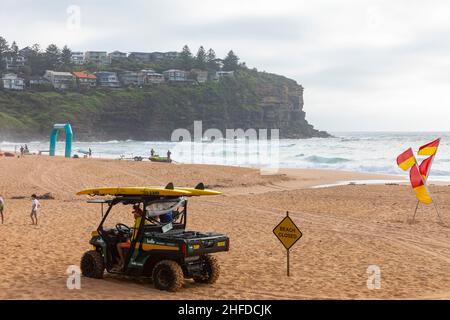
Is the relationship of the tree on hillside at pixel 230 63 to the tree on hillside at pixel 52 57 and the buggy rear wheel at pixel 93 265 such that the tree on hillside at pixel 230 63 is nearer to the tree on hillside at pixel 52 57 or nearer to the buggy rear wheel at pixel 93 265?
the tree on hillside at pixel 52 57

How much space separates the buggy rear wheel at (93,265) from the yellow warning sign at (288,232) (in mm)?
4065

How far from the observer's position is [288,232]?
11.5m

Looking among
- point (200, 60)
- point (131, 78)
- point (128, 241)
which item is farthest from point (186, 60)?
point (128, 241)

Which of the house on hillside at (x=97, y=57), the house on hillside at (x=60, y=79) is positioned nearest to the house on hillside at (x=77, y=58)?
the house on hillside at (x=97, y=57)

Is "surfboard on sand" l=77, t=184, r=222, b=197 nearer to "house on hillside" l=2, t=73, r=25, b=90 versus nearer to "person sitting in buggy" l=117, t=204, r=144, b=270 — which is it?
"person sitting in buggy" l=117, t=204, r=144, b=270

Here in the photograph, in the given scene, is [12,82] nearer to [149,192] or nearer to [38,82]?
[38,82]

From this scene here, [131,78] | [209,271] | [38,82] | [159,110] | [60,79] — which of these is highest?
[131,78]

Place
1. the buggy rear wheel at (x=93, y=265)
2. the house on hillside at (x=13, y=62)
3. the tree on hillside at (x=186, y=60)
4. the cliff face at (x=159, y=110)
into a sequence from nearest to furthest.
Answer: the buggy rear wheel at (x=93, y=265) < the cliff face at (x=159, y=110) < the house on hillside at (x=13, y=62) < the tree on hillside at (x=186, y=60)

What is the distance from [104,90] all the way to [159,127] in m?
23.2

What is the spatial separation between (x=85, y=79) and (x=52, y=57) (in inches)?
945

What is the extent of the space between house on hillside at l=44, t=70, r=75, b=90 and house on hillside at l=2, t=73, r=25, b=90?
8488 mm

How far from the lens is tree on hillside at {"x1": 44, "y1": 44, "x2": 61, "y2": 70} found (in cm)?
16025

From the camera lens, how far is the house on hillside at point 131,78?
15938cm

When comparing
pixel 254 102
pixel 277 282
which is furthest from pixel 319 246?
pixel 254 102
